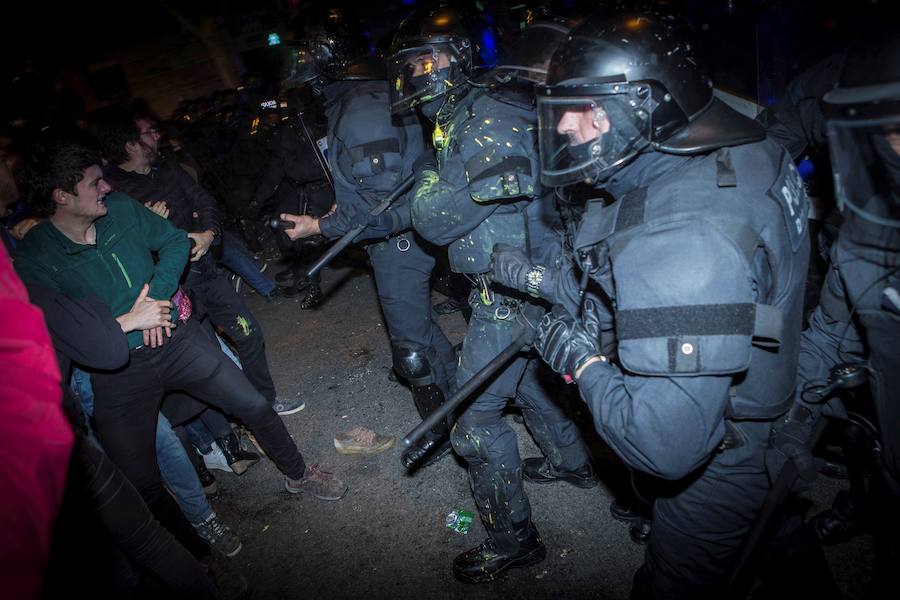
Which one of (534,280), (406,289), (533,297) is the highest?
(534,280)

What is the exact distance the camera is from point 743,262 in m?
1.25

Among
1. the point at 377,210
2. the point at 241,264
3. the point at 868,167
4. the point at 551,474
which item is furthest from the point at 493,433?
the point at 241,264

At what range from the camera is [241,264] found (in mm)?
5707

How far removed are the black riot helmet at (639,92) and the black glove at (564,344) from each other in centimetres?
54

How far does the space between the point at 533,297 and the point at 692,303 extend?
121cm

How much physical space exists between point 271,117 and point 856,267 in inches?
308

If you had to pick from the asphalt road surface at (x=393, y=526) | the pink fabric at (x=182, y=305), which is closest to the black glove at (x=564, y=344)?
the asphalt road surface at (x=393, y=526)

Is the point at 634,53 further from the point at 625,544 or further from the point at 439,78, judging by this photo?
the point at 625,544

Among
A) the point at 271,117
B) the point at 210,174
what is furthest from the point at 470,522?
the point at 210,174

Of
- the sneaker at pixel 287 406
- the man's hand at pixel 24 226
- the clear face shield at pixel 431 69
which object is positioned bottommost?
the sneaker at pixel 287 406

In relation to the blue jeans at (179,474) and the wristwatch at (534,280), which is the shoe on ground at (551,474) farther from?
the blue jeans at (179,474)

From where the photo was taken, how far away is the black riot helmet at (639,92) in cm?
150

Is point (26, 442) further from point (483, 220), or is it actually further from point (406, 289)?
point (406, 289)

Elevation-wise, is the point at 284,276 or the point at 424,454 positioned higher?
the point at 424,454
